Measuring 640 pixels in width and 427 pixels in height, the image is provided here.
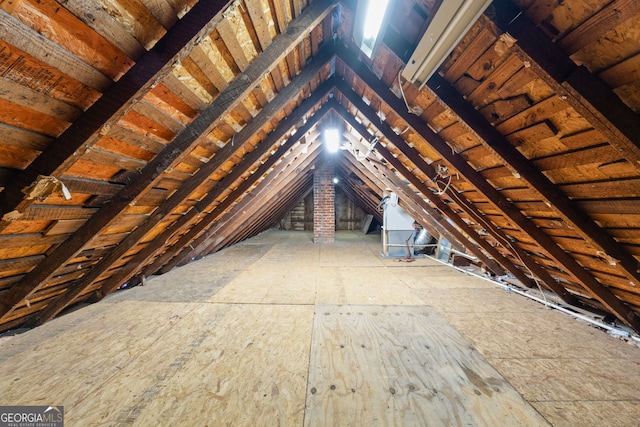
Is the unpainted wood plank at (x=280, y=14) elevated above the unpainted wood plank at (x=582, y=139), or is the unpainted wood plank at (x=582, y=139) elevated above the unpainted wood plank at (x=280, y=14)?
the unpainted wood plank at (x=280, y=14)

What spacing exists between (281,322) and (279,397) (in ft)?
3.04

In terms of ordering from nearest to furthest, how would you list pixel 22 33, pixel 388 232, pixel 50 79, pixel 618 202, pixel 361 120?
pixel 22 33
pixel 50 79
pixel 618 202
pixel 361 120
pixel 388 232

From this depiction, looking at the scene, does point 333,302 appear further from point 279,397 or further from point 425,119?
point 425,119

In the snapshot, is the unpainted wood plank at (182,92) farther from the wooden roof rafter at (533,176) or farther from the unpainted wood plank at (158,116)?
the wooden roof rafter at (533,176)

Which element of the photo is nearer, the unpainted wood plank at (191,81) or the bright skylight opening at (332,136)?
the unpainted wood plank at (191,81)

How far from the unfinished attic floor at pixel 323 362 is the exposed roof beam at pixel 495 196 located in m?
0.35

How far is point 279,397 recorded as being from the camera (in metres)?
1.50

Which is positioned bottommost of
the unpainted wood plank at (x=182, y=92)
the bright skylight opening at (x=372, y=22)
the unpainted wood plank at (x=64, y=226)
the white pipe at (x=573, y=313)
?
the white pipe at (x=573, y=313)

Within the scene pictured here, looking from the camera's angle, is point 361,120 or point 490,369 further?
point 361,120

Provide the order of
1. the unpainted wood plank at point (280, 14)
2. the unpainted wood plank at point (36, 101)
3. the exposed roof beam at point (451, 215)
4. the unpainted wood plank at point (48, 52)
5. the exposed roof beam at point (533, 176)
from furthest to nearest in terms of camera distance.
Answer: the exposed roof beam at point (451, 215) < the exposed roof beam at point (533, 176) < the unpainted wood plank at point (280, 14) < the unpainted wood plank at point (36, 101) < the unpainted wood plank at point (48, 52)

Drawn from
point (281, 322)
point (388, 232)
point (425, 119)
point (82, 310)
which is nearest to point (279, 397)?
point (281, 322)

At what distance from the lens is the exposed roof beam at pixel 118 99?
96 cm

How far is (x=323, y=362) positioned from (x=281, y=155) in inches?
92.2

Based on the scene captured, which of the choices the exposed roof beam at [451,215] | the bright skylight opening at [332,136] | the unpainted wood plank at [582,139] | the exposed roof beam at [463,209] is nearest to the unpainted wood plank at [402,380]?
the exposed roof beam at [463,209]
